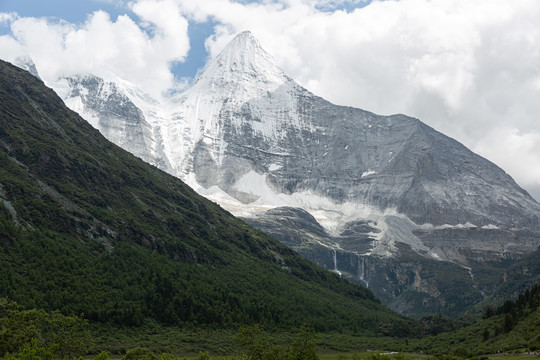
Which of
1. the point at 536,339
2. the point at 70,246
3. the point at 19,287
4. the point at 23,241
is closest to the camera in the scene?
the point at 536,339

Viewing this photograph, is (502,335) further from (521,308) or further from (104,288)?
(104,288)

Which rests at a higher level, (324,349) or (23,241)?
(23,241)

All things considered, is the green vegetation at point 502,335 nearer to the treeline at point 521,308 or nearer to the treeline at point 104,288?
the treeline at point 521,308

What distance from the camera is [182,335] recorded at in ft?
547

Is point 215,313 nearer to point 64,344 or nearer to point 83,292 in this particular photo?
point 83,292

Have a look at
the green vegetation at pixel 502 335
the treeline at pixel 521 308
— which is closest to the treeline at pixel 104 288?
the green vegetation at pixel 502 335

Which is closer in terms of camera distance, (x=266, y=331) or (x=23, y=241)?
(x=23, y=241)

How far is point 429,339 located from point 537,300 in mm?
52215

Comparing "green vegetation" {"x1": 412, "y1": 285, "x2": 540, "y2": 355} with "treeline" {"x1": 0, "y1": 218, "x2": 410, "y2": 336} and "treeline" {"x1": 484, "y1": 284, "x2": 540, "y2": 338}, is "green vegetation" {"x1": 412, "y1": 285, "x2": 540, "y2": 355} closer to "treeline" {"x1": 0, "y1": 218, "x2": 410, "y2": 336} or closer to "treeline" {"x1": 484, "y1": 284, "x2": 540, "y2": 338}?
"treeline" {"x1": 484, "y1": 284, "x2": 540, "y2": 338}

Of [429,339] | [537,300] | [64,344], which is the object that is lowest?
[64,344]

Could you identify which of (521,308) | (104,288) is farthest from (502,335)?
(104,288)

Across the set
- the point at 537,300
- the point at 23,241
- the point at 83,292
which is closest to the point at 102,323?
the point at 83,292

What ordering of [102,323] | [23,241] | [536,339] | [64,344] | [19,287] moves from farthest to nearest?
[23,241] → [102,323] → [19,287] → [536,339] → [64,344]

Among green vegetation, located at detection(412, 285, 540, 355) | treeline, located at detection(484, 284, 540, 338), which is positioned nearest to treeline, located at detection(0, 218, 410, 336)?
green vegetation, located at detection(412, 285, 540, 355)
